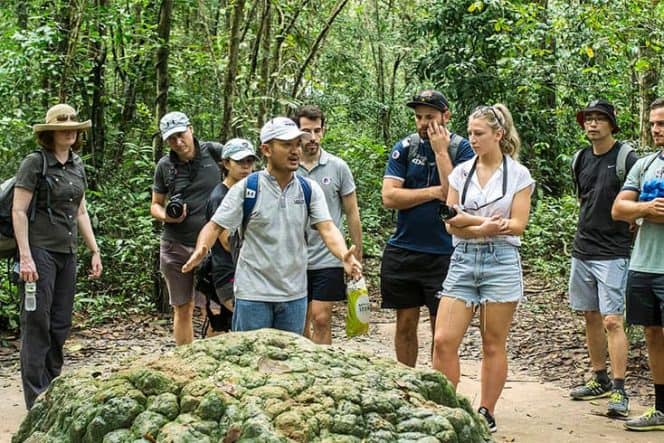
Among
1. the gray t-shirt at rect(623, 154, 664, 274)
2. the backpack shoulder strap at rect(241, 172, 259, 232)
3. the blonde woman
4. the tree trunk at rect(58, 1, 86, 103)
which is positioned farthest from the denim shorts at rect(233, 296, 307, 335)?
the tree trunk at rect(58, 1, 86, 103)

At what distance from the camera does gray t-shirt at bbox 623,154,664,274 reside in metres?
5.69

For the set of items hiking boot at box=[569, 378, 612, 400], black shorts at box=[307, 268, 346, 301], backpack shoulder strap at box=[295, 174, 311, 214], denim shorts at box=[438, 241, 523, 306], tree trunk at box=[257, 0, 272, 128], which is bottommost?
hiking boot at box=[569, 378, 612, 400]

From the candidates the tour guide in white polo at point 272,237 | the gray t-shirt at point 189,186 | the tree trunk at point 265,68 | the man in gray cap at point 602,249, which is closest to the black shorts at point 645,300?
the man in gray cap at point 602,249

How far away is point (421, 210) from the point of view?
590 centimetres

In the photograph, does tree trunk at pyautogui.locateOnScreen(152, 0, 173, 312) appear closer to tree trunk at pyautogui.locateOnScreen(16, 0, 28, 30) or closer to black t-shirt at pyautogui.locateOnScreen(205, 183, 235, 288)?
tree trunk at pyautogui.locateOnScreen(16, 0, 28, 30)

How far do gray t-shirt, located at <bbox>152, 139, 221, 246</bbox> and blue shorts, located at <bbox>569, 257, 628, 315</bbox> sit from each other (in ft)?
9.50

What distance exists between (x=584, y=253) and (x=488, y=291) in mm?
1498

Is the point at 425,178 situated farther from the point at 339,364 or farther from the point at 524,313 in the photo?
the point at 524,313

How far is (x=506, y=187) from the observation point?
5336mm

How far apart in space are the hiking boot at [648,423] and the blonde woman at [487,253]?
3.25 feet

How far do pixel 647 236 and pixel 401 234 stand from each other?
63.3 inches

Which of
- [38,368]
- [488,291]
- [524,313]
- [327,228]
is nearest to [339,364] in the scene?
[327,228]

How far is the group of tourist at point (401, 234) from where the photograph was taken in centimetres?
498

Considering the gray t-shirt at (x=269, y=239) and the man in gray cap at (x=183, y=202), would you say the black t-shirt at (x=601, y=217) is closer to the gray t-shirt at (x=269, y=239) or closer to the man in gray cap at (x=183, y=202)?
the gray t-shirt at (x=269, y=239)
